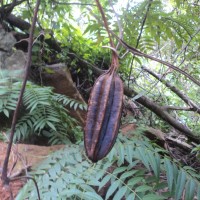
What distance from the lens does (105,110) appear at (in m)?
0.91

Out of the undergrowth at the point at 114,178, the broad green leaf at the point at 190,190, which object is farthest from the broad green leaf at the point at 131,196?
the broad green leaf at the point at 190,190

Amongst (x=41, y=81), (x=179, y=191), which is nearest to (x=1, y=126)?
(x=41, y=81)

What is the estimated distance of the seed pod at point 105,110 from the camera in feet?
3.00

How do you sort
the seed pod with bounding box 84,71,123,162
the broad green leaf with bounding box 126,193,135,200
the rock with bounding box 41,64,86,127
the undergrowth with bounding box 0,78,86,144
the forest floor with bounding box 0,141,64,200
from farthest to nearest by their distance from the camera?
the rock with bounding box 41,64,86,127 → the undergrowth with bounding box 0,78,86,144 → the forest floor with bounding box 0,141,64,200 → the broad green leaf with bounding box 126,193,135,200 → the seed pod with bounding box 84,71,123,162

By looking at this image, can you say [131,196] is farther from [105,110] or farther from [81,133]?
[81,133]

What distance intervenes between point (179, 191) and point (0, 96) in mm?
1878

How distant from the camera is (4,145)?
2609 mm

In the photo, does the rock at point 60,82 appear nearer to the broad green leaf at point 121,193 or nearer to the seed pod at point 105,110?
the broad green leaf at point 121,193

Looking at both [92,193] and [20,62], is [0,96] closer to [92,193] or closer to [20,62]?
[20,62]

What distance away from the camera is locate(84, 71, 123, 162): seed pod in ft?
3.00

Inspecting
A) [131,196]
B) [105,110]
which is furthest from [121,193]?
[105,110]

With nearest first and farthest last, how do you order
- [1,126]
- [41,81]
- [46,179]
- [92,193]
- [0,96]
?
[92,193] < [46,179] < [0,96] < [1,126] < [41,81]

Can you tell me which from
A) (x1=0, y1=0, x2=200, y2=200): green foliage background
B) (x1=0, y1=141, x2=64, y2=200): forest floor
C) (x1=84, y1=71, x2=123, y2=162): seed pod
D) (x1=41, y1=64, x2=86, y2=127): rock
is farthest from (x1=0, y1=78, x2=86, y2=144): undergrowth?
(x1=84, y1=71, x2=123, y2=162): seed pod

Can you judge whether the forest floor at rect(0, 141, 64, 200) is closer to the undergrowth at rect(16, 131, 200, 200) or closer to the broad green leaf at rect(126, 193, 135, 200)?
the undergrowth at rect(16, 131, 200, 200)
